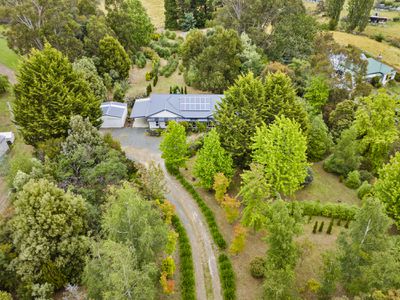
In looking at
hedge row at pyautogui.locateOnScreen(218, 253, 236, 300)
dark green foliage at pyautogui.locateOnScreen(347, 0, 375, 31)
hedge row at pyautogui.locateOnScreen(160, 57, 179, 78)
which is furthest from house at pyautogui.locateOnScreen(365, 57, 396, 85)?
hedge row at pyautogui.locateOnScreen(218, 253, 236, 300)

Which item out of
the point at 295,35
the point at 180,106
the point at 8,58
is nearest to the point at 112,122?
the point at 180,106

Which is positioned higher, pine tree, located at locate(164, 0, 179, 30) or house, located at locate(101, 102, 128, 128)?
pine tree, located at locate(164, 0, 179, 30)

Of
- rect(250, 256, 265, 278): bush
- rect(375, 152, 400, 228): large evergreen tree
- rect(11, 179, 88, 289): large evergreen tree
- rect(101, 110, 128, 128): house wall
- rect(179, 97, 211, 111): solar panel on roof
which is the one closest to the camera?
rect(11, 179, 88, 289): large evergreen tree

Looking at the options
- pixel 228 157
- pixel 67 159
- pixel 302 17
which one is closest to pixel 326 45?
pixel 302 17

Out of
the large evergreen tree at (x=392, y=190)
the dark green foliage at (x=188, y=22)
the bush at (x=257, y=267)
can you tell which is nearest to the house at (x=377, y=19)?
the dark green foliage at (x=188, y=22)

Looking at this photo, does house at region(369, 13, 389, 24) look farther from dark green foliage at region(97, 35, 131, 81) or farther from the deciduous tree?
the deciduous tree

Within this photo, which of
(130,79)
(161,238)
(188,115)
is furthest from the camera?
(130,79)

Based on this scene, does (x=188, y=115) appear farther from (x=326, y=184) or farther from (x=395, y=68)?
(x=395, y=68)
